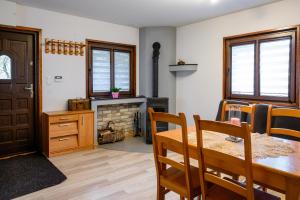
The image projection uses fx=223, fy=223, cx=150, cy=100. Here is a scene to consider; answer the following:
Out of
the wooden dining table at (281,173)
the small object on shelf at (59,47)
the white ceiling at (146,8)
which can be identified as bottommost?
the wooden dining table at (281,173)

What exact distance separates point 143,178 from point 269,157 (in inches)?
71.8

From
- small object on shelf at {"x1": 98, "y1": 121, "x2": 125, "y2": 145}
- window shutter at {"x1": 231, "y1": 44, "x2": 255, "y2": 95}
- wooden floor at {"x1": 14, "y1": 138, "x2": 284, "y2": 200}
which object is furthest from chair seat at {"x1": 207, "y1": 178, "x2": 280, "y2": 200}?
small object on shelf at {"x1": 98, "y1": 121, "x2": 125, "y2": 145}

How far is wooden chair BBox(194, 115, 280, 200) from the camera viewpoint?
1.23m

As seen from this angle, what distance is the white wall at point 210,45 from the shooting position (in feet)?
11.6

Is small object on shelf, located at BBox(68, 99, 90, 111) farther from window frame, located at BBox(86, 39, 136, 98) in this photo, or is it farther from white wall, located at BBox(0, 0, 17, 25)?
white wall, located at BBox(0, 0, 17, 25)

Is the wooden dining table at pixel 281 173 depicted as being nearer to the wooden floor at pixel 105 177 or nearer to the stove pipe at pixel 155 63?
the wooden floor at pixel 105 177

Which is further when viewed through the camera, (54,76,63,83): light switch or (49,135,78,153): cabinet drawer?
(54,76,63,83): light switch

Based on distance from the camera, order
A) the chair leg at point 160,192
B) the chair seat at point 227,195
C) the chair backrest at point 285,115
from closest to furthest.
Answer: the chair seat at point 227,195 → the chair leg at point 160,192 → the chair backrest at point 285,115

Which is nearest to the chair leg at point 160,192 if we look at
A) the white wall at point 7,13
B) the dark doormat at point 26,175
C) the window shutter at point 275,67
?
the dark doormat at point 26,175

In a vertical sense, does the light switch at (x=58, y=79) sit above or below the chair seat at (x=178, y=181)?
above

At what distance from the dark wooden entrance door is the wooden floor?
2.72 ft

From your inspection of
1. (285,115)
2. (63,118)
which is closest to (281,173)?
(285,115)

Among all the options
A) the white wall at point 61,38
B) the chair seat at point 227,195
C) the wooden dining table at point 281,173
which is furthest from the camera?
the white wall at point 61,38

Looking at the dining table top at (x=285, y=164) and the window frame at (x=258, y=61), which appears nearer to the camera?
the dining table top at (x=285, y=164)
